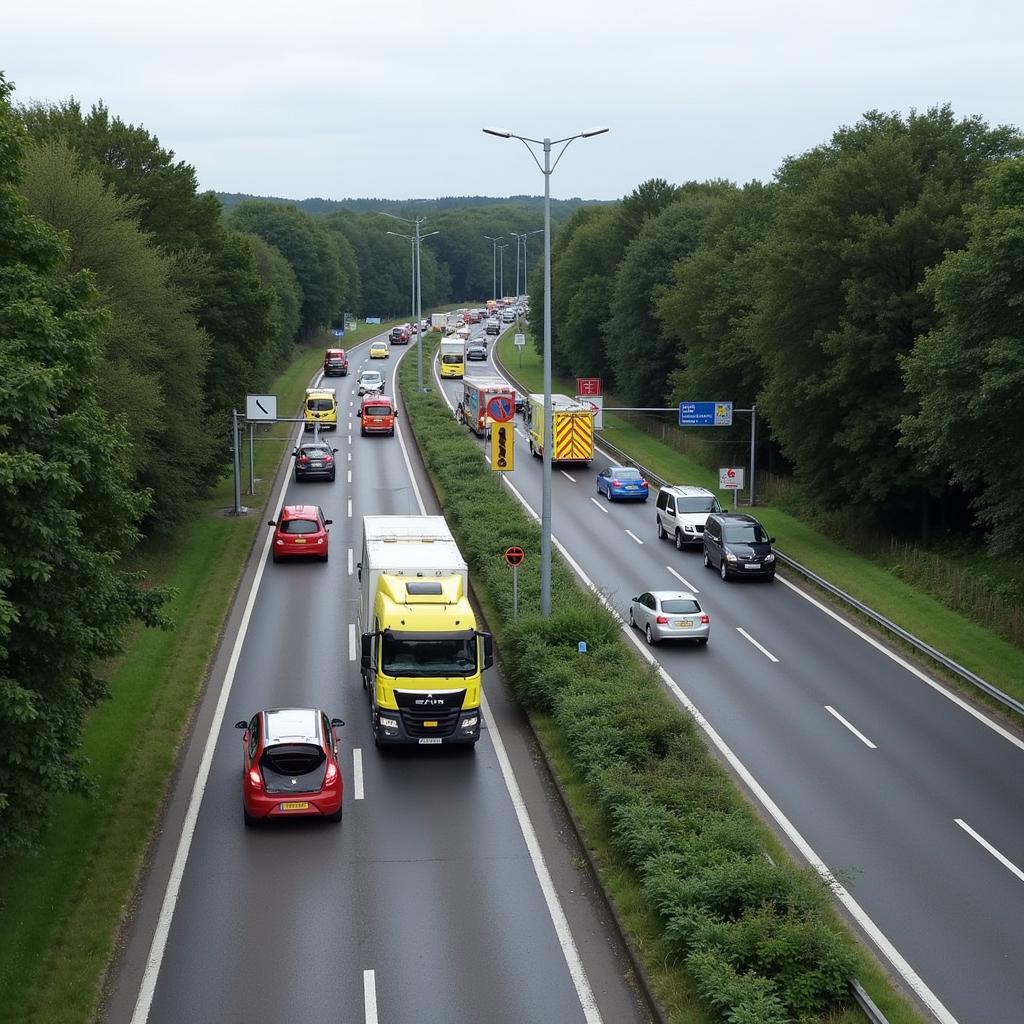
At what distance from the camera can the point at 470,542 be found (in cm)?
4112

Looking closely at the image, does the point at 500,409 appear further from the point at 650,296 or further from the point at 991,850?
the point at 650,296

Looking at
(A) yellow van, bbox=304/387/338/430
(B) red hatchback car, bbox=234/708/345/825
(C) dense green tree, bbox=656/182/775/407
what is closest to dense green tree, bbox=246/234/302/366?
(A) yellow van, bbox=304/387/338/430

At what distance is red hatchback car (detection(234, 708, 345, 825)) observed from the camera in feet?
70.9

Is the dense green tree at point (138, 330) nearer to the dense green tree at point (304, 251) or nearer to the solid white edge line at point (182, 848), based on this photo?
the solid white edge line at point (182, 848)

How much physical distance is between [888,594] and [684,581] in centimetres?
638

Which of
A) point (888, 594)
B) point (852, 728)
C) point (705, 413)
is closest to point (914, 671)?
point (852, 728)

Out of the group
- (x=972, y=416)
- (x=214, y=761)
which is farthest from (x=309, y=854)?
(x=972, y=416)

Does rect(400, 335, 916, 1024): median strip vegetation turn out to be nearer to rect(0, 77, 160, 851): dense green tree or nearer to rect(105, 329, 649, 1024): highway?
rect(105, 329, 649, 1024): highway

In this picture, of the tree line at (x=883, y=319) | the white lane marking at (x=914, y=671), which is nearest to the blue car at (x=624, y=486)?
the tree line at (x=883, y=319)

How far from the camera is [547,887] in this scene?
19.8 meters

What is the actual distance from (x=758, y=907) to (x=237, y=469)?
37744mm

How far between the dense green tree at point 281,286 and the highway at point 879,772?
64403 millimetres

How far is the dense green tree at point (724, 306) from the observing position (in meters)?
61.8

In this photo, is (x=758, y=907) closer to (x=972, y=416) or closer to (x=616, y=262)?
(x=972, y=416)
